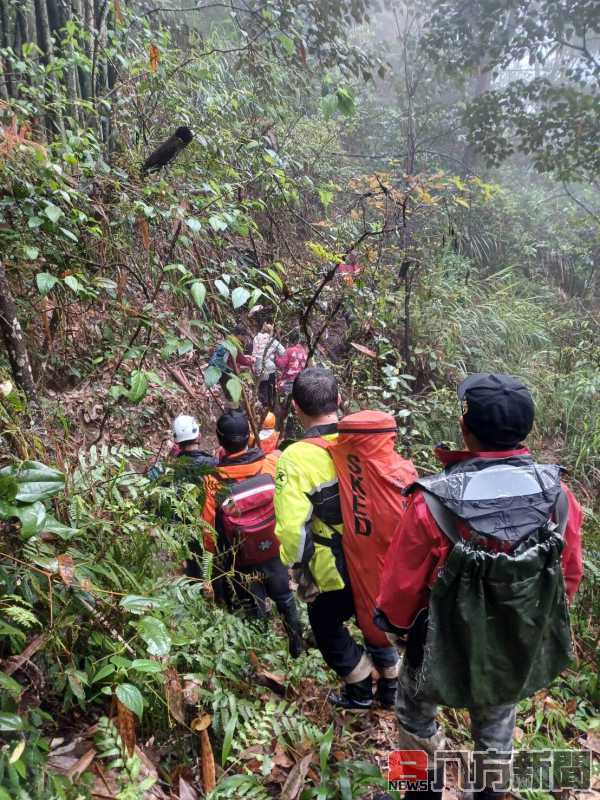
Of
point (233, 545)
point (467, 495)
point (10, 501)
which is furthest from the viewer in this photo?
point (233, 545)

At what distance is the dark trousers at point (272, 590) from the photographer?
3057 millimetres

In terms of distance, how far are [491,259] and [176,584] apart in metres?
11.5

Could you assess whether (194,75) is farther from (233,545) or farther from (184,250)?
(233,545)

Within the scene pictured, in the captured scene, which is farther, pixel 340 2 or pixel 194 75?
pixel 340 2

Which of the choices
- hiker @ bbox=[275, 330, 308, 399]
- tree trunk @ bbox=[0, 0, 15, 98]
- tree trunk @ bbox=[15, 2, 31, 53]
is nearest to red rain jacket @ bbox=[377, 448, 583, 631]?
hiker @ bbox=[275, 330, 308, 399]

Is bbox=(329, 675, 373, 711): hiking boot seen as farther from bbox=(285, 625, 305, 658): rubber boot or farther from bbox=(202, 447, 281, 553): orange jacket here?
bbox=(202, 447, 281, 553): orange jacket

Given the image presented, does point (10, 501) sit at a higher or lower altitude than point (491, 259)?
lower

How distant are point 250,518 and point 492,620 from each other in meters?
1.59

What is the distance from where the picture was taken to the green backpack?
60.6 inches

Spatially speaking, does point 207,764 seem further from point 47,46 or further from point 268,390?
point 47,46

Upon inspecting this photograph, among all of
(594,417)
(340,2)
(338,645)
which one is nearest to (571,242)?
(594,417)

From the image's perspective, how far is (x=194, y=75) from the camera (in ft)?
17.9

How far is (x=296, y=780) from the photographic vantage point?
197 centimetres

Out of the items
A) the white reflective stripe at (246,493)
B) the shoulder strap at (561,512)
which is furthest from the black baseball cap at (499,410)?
the white reflective stripe at (246,493)
